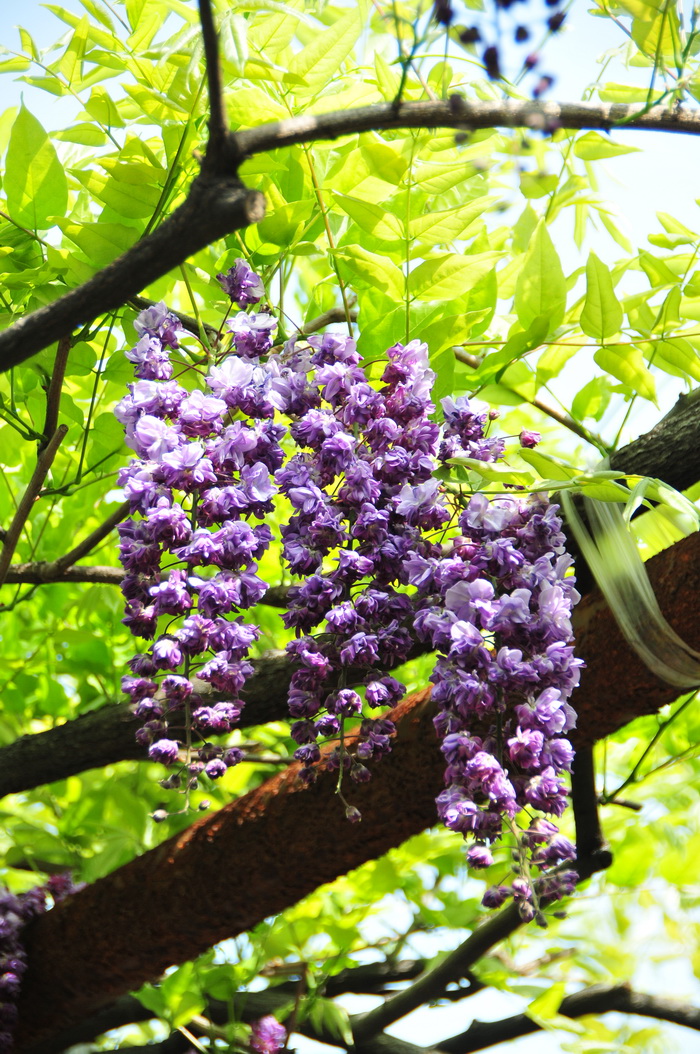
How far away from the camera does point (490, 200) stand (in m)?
0.82

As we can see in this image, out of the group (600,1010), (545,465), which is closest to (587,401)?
(545,465)

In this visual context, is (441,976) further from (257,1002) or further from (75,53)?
(75,53)

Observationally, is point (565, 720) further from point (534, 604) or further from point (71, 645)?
point (71, 645)

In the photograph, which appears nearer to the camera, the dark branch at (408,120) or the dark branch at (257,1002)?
the dark branch at (408,120)

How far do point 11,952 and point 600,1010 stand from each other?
90cm

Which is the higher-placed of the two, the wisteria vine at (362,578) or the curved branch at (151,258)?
the curved branch at (151,258)

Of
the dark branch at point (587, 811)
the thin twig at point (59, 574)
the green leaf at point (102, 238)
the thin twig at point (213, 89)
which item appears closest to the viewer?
the thin twig at point (213, 89)

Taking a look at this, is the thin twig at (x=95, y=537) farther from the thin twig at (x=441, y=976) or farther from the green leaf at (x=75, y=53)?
the thin twig at (x=441, y=976)

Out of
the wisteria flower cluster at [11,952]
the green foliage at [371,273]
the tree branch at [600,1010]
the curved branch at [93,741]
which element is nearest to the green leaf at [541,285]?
the green foliage at [371,273]

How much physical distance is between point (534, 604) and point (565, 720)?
0.08 metres

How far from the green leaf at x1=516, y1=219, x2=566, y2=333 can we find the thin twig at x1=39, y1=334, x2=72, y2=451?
1.42 ft

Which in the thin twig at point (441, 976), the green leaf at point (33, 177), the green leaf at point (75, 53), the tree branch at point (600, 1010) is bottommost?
the tree branch at point (600, 1010)

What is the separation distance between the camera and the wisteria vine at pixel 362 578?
617 mm

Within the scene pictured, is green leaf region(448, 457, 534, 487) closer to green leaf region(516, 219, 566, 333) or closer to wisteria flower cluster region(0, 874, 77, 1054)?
green leaf region(516, 219, 566, 333)
